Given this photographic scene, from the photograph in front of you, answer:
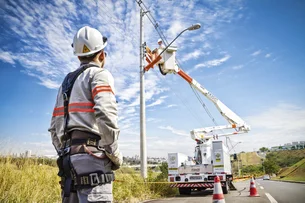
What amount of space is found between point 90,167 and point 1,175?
4.02 meters

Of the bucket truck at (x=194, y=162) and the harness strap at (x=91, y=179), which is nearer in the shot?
the harness strap at (x=91, y=179)

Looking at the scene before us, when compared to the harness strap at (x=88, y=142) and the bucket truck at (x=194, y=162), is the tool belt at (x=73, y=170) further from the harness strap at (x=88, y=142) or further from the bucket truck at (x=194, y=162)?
the bucket truck at (x=194, y=162)

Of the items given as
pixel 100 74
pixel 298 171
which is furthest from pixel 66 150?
pixel 298 171

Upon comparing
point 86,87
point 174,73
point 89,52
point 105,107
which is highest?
point 174,73

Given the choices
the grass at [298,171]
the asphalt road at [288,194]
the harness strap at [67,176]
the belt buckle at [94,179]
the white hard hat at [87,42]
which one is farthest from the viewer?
the grass at [298,171]

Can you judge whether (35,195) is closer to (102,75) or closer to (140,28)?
(102,75)

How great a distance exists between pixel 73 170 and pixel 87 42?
1.22m

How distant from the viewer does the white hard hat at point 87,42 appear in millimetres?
2611

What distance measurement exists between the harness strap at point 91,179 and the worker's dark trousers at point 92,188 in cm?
3

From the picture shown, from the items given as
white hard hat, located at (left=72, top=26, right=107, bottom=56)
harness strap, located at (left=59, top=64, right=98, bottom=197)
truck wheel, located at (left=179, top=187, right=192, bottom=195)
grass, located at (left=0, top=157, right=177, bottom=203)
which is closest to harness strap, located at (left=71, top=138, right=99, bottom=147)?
harness strap, located at (left=59, top=64, right=98, bottom=197)

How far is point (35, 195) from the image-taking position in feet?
16.8

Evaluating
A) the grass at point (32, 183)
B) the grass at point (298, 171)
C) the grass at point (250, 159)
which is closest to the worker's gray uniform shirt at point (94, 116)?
the grass at point (32, 183)

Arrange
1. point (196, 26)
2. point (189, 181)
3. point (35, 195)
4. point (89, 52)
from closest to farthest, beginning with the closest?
point (89, 52) < point (35, 195) < point (196, 26) < point (189, 181)

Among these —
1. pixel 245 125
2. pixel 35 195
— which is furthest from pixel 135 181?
pixel 245 125
